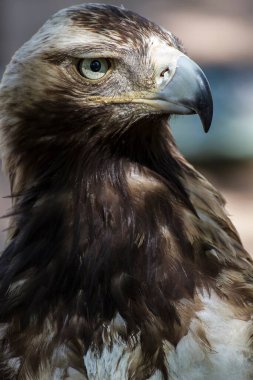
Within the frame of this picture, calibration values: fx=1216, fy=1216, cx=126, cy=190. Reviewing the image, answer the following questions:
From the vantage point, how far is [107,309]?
3.11m

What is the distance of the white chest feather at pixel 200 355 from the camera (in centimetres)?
304

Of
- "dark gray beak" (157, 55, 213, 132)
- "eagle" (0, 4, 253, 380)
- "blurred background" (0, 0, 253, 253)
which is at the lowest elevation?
"blurred background" (0, 0, 253, 253)

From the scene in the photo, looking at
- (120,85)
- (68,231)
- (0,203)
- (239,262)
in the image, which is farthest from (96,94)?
(0,203)

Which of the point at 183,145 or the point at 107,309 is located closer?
the point at 107,309

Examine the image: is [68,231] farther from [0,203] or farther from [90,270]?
[0,203]

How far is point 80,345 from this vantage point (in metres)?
3.08

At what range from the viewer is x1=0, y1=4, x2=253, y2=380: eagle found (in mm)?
3072

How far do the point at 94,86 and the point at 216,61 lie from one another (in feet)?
13.8

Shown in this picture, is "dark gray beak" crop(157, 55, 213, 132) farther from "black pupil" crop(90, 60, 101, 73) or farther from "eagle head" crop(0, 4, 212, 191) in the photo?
"black pupil" crop(90, 60, 101, 73)

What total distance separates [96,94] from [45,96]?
0.15 metres

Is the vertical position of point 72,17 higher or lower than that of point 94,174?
higher

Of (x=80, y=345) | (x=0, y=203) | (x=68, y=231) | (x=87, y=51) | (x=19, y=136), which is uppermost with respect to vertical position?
(x=87, y=51)

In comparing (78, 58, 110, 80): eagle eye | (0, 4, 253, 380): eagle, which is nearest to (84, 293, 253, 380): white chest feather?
(0, 4, 253, 380): eagle

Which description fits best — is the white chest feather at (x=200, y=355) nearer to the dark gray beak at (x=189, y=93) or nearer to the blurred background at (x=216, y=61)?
the dark gray beak at (x=189, y=93)
